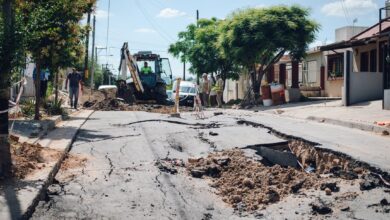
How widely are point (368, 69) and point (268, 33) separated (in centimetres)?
539

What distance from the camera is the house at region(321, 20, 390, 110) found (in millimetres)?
17594

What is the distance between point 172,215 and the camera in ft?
16.4

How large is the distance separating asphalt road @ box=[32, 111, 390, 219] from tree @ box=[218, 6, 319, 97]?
14.9 meters

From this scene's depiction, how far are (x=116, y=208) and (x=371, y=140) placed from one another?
258 inches

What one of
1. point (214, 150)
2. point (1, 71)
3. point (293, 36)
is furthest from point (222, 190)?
point (293, 36)

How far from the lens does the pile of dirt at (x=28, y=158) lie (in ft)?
18.9

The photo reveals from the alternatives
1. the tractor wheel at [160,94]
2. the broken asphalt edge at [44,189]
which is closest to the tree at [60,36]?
the broken asphalt edge at [44,189]

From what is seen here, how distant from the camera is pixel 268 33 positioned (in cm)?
2473

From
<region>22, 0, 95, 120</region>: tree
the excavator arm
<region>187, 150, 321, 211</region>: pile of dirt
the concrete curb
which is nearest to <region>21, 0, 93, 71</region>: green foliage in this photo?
<region>22, 0, 95, 120</region>: tree

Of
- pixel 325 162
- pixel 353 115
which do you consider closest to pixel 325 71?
pixel 353 115

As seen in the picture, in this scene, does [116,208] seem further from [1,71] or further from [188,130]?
[188,130]

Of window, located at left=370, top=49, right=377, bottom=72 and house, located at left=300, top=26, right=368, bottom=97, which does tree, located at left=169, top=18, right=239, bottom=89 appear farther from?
window, located at left=370, top=49, right=377, bottom=72

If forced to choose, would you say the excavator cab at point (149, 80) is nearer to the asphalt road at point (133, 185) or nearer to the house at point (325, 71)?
the house at point (325, 71)

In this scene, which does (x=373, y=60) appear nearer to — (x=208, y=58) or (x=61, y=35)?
(x=208, y=58)
